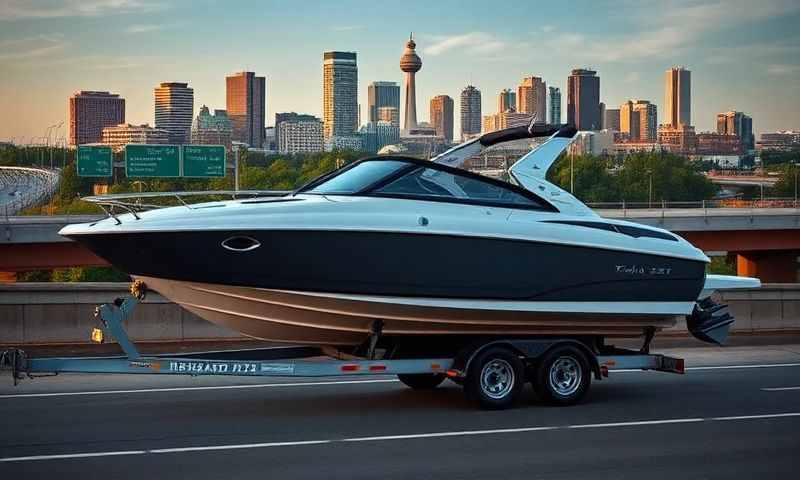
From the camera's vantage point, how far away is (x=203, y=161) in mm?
62031

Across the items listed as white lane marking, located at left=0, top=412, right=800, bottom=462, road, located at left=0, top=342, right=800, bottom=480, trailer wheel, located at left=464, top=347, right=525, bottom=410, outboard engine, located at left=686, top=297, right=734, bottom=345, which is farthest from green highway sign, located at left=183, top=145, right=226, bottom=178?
white lane marking, located at left=0, top=412, right=800, bottom=462

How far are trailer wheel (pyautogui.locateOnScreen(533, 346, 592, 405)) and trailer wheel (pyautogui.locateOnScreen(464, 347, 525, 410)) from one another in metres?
0.26

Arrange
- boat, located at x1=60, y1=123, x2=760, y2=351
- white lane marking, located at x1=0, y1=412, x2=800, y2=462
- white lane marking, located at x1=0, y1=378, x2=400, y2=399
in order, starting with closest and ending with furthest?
1. white lane marking, located at x1=0, y1=412, x2=800, y2=462
2. boat, located at x1=60, y1=123, x2=760, y2=351
3. white lane marking, located at x1=0, y1=378, x2=400, y2=399

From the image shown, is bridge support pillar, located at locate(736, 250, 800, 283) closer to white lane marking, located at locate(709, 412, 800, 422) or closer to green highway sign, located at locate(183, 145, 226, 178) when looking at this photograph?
green highway sign, located at locate(183, 145, 226, 178)

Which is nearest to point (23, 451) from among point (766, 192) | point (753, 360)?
point (753, 360)

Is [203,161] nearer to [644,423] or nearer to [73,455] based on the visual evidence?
[644,423]

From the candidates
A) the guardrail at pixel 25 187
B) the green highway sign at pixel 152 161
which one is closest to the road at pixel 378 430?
the green highway sign at pixel 152 161

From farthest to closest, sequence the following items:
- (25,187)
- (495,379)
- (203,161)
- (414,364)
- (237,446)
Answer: (25,187), (203,161), (495,379), (414,364), (237,446)

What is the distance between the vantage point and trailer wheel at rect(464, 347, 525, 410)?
1355 cm

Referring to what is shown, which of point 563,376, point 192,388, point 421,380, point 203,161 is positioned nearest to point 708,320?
point 563,376

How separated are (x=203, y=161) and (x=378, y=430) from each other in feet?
167

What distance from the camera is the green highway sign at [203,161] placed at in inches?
2425

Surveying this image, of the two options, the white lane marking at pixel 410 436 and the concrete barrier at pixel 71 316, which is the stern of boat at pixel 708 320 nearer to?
the white lane marking at pixel 410 436

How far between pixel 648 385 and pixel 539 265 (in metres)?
3.54
